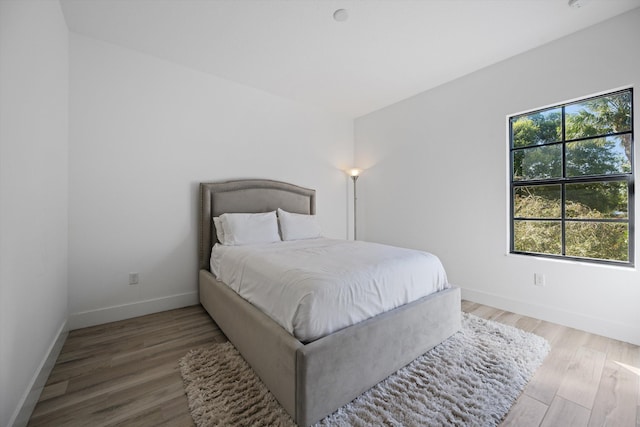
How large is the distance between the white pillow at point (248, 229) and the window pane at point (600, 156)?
10.1ft

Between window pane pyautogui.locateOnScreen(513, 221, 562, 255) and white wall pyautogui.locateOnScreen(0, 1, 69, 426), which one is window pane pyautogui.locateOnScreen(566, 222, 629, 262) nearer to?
window pane pyautogui.locateOnScreen(513, 221, 562, 255)

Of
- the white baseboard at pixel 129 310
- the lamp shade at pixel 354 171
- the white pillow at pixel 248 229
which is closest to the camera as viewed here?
the white baseboard at pixel 129 310

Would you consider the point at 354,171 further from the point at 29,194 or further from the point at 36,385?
the point at 36,385

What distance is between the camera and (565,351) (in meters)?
2.00

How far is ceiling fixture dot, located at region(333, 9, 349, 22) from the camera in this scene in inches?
82.6

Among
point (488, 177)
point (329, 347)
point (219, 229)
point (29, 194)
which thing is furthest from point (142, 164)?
point (488, 177)

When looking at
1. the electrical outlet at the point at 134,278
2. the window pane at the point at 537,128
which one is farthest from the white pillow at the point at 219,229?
the window pane at the point at 537,128

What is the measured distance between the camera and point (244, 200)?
3215 mm

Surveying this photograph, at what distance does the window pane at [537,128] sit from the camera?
2.60 meters

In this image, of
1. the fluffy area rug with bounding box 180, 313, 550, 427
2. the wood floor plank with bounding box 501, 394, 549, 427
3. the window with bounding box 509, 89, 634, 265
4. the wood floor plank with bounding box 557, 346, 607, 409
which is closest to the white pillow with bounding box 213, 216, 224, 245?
the fluffy area rug with bounding box 180, 313, 550, 427

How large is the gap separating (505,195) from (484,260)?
2.50 feet

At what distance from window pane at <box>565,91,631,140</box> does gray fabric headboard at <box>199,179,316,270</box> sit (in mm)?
2973

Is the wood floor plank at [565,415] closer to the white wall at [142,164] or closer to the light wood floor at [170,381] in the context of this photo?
the light wood floor at [170,381]

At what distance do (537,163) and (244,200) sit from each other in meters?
3.27
